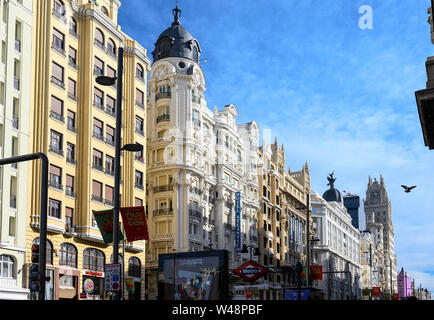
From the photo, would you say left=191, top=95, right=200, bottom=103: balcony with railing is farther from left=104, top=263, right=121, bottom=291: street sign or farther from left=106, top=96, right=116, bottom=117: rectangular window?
left=104, top=263, right=121, bottom=291: street sign

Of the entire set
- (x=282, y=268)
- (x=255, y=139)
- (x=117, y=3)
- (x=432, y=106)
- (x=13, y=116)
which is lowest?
(x=282, y=268)

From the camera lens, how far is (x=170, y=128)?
7244cm

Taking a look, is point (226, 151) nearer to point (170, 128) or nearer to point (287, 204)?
point (170, 128)

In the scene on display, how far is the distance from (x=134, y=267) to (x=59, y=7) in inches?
929

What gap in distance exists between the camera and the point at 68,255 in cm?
4928

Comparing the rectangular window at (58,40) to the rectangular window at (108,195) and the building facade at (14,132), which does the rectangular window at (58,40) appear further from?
the rectangular window at (108,195)

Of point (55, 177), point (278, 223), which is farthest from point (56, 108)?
point (278, 223)

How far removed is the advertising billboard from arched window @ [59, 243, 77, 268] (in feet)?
108

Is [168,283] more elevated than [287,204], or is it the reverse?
[287,204]

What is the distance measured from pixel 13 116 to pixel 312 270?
110 feet

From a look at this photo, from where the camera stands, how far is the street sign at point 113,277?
16.5m
